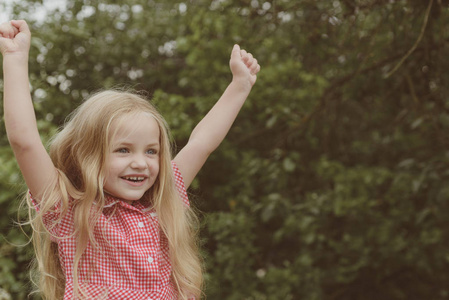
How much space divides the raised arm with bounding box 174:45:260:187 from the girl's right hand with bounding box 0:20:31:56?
56cm

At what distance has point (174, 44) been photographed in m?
4.92

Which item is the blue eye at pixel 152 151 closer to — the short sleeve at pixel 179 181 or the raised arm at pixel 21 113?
the short sleeve at pixel 179 181

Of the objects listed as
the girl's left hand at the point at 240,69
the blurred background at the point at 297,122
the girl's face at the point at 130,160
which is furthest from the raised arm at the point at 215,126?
the blurred background at the point at 297,122

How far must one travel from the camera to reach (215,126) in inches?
77.4

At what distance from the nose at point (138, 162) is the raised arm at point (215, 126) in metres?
0.24

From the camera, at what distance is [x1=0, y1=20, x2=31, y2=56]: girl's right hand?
160 centimetres

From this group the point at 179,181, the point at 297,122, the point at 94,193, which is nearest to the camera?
the point at 94,193

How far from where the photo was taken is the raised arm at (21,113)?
1548 mm

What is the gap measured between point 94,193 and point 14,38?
16.9 inches

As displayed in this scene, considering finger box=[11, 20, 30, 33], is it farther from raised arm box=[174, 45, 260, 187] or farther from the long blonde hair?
raised arm box=[174, 45, 260, 187]

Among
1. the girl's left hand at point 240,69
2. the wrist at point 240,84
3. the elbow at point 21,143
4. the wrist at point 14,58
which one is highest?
the wrist at point 14,58

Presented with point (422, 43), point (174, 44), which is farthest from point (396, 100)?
point (174, 44)

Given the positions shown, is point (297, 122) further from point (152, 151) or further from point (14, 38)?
point (14, 38)

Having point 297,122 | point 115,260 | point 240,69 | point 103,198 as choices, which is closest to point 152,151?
point 103,198
